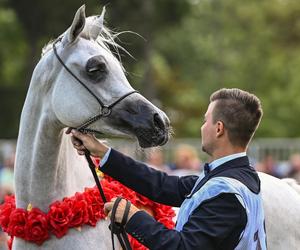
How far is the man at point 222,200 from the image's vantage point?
12.2 ft

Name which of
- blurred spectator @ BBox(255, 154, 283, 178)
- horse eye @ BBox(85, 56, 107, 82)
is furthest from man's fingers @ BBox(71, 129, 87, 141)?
blurred spectator @ BBox(255, 154, 283, 178)

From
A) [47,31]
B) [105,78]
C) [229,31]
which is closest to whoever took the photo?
[105,78]

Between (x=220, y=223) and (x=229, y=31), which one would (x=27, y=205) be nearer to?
(x=220, y=223)

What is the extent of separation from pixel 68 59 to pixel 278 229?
1.95 m

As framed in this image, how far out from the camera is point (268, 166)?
1494 cm

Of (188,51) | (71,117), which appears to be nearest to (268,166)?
(71,117)

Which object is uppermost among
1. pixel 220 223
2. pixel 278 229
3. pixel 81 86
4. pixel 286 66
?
pixel 81 86

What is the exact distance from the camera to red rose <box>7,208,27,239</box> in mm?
4555

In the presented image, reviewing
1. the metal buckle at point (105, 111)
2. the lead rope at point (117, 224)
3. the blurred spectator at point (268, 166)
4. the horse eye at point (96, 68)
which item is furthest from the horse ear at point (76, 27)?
the blurred spectator at point (268, 166)

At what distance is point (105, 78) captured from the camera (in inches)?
176

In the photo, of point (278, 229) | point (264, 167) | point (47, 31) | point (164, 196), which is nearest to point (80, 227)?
point (164, 196)

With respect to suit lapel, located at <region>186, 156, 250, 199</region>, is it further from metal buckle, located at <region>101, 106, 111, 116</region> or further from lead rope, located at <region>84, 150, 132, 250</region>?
metal buckle, located at <region>101, 106, 111, 116</region>

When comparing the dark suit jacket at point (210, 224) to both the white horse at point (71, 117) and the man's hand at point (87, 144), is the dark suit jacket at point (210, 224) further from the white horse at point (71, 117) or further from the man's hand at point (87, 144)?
the man's hand at point (87, 144)

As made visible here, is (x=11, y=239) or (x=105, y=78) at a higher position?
(x=105, y=78)
